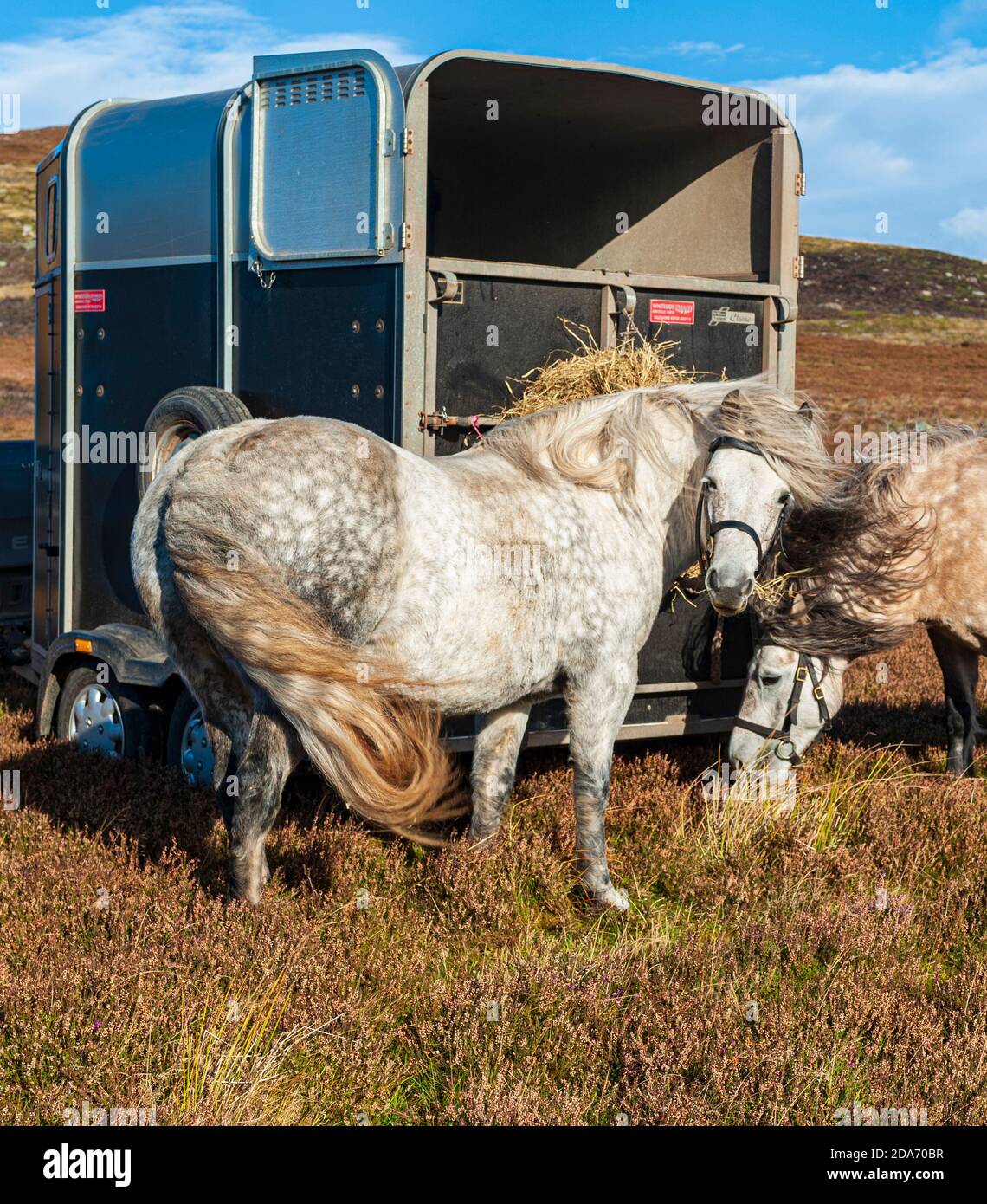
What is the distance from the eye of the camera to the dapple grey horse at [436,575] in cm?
385

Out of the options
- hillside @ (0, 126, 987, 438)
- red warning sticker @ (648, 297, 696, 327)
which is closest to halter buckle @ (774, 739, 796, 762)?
red warning sticker @ (648, 297, 696, 327)

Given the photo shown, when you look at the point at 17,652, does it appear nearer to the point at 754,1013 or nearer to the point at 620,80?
the point at 620,80

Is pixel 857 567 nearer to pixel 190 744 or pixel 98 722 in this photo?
pixel 190 744

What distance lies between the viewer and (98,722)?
21.7 feet

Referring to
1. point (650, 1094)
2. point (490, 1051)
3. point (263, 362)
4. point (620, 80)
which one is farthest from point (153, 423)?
point (650, 1094)

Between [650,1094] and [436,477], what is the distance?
204 cm

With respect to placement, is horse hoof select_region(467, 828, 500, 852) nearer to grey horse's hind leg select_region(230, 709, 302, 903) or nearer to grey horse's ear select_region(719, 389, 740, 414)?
grey horse's hind leg select_region(230, 709, 302, 903)

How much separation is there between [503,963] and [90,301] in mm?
4321

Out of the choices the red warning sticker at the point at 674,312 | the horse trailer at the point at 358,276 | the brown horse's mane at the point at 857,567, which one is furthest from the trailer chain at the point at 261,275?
the brown horse's mane at the point at 857,567

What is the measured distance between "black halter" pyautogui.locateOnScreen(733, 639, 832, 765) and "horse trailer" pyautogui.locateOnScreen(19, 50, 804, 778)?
41 cm

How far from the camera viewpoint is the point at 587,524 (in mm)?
4656

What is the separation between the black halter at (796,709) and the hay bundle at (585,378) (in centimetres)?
138

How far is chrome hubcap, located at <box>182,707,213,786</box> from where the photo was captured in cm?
598

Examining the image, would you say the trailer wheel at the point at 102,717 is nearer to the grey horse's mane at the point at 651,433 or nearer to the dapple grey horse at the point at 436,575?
the dapple grey horse at the point at 436,575
